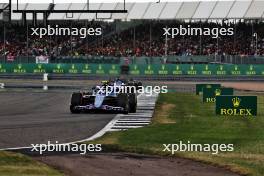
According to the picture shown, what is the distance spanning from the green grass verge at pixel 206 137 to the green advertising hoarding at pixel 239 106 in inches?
14.5

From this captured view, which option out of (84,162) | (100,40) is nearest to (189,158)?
(84,162)

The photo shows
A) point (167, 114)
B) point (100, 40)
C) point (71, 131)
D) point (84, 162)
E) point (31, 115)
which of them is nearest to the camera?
point (84, 162)

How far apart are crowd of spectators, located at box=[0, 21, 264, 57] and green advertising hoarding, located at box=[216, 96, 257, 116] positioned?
39.4m

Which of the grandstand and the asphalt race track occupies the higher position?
the grandstand

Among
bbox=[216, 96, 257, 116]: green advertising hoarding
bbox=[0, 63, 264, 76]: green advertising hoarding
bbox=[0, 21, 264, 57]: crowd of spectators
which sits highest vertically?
bbox=[0, 21, 264, 57]: crowd of spectators

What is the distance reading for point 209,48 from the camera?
217 ft

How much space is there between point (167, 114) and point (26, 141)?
32.6 feet

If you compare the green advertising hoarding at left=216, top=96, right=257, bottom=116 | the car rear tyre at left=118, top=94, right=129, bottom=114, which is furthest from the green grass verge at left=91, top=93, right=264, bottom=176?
the car rear tyre at left=118, top=94, right=129, bottom=114

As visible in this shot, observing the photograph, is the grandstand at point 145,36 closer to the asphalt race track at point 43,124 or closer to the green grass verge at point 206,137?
the asphalt race track at point 43,124

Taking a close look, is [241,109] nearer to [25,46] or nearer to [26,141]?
[26,141]

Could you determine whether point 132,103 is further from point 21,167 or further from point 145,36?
point 145,36

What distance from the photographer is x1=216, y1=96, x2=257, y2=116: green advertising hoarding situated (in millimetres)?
23547

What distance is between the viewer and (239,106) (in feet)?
78.2

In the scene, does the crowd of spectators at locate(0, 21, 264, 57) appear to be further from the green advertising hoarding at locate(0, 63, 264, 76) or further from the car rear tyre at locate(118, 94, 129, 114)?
the car rear tyre at locate(118, 94, 129, 114)
